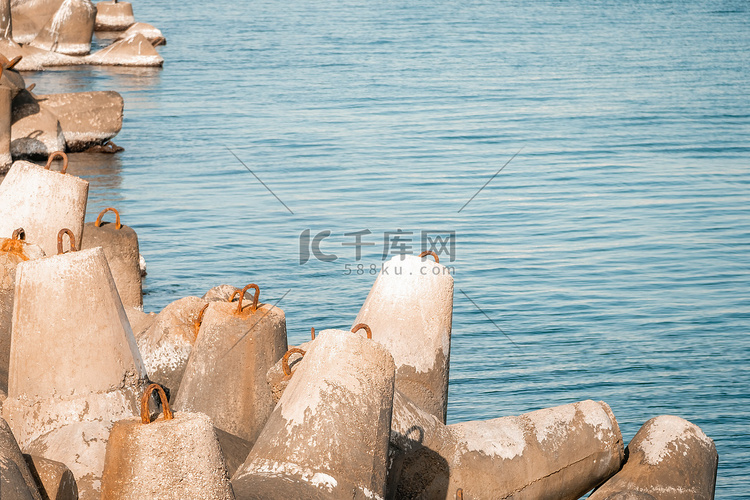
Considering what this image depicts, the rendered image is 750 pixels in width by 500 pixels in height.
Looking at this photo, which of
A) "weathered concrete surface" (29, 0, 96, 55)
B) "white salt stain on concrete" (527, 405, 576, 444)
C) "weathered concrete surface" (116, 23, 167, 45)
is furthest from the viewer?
"weathered concrete surface" (116, 23, 167, 45)

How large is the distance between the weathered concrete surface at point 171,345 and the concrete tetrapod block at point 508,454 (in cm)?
247

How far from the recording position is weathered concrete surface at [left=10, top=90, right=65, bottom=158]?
19.9 metres

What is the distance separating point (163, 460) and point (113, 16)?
43057mm

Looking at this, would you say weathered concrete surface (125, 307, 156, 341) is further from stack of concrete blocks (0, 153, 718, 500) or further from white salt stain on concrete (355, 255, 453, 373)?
white salt stain on concrete (355, 255, 453, 373)

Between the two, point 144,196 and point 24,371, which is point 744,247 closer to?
point 144,196

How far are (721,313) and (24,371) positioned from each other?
10.9 meters

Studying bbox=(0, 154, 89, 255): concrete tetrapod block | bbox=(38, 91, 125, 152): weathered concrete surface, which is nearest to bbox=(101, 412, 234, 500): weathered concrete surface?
bbox=(0, 154, 89, 255): concrete tetrapod block

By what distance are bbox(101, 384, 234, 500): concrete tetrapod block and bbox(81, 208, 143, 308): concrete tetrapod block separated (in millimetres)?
6211

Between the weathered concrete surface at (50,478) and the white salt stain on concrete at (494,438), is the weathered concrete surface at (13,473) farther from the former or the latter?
the white salt stain on concrete at (494,438)

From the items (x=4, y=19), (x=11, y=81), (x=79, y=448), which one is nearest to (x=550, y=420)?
(x=79, y=448)

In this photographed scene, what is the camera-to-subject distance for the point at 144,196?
778 inches

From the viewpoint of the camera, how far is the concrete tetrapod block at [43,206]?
850 cm

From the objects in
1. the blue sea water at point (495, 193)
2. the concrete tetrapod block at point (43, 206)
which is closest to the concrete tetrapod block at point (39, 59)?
the blue sea water at point (495, 193)

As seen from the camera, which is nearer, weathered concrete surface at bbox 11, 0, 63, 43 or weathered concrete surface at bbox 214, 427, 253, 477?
weathered concrete surface at bbox 214, 427, 253, 477
